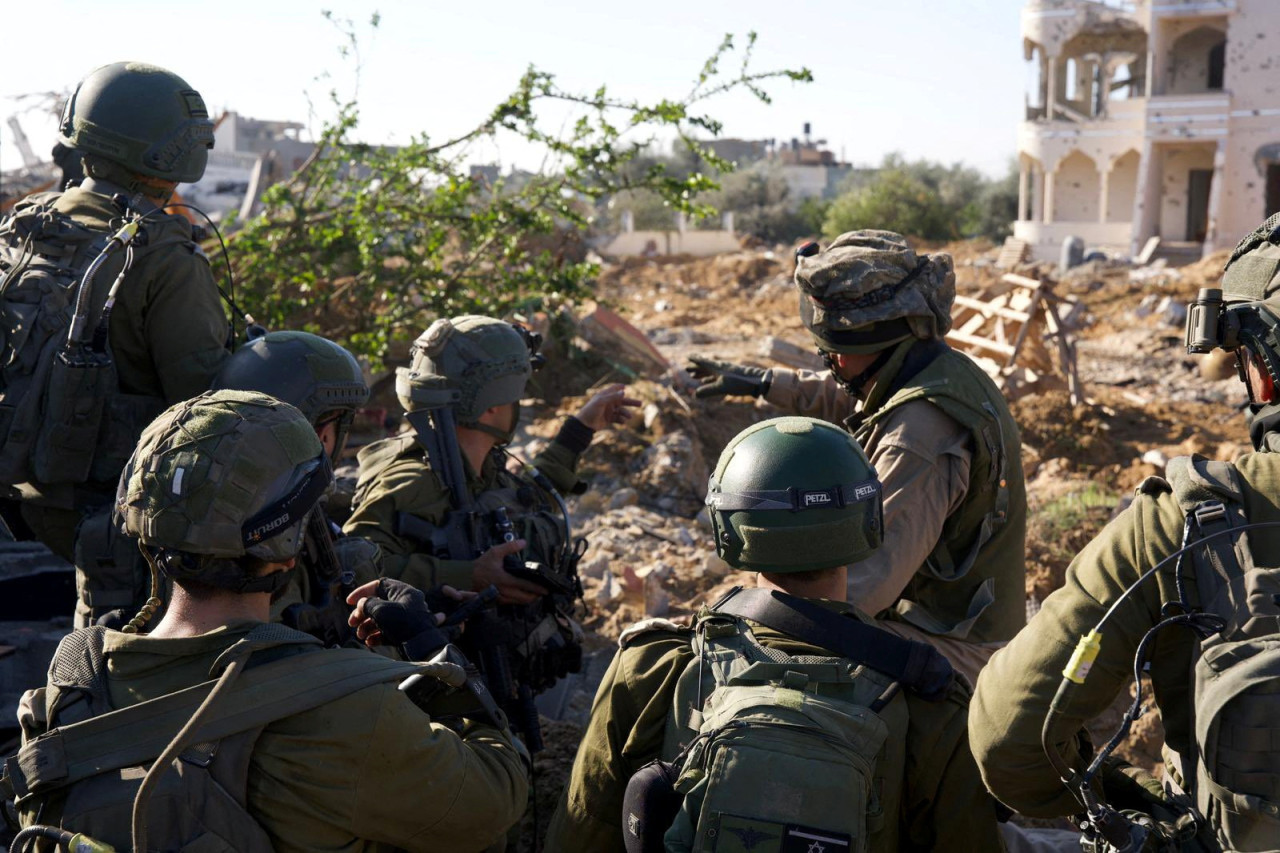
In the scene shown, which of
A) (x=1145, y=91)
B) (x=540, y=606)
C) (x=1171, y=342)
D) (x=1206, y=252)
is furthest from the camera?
(x=1145, y=91)

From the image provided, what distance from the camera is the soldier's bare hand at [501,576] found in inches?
144

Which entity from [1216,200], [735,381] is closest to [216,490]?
[735,381]

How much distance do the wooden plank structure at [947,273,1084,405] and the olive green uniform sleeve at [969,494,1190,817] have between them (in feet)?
37.4

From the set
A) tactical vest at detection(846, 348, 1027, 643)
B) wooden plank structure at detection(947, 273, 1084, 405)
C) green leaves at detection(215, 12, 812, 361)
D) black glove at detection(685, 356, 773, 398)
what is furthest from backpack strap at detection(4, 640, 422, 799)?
wooden plank structure at detection(947, 273, 1084, 405)

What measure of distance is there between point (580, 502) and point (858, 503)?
701 centimetres

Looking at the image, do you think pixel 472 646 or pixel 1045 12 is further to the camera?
pixel 1045 12

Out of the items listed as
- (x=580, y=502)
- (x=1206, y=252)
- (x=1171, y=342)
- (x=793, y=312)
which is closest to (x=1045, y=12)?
Answer: (x=1206, y=252)

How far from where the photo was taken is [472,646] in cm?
364

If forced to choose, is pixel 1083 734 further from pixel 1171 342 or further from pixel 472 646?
pixel 1171 342

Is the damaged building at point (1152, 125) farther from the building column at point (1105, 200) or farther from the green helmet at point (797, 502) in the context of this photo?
the green helmet at point (797, 502)

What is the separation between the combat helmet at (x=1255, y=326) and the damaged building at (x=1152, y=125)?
3034 centimetres

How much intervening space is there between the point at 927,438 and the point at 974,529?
0.33 m

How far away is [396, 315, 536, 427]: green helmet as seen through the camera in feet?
13.0

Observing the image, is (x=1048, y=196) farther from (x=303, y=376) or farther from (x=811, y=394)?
(x=303, y=376)
